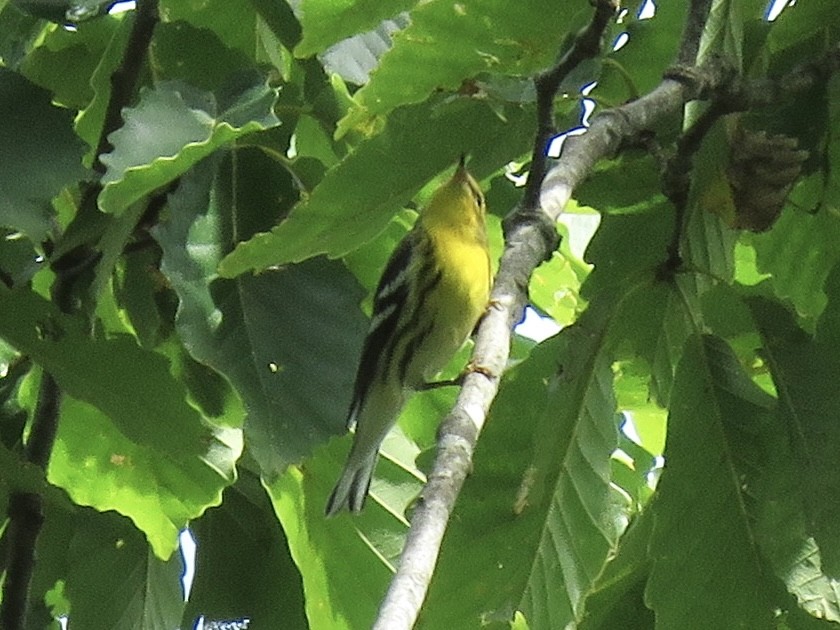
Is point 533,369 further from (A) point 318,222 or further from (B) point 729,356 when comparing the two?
(A) point 318,222

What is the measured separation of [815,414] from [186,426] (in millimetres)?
744

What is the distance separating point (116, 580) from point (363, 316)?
0.61 metres

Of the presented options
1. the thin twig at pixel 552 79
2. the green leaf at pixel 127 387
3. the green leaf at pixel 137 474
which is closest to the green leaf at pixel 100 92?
the green leaf at pixel 127 387

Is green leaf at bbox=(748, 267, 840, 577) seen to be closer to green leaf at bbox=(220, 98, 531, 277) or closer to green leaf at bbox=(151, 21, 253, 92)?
green leaf at bbox=(220, 98, 531, 277)

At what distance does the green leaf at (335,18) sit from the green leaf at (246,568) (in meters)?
0.86

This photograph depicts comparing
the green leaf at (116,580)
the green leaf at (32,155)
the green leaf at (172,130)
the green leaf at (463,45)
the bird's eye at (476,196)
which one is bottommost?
the green leaf at (116,580)

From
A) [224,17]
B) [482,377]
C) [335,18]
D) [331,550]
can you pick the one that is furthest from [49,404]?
[482,377]

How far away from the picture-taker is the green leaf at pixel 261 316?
163 cm

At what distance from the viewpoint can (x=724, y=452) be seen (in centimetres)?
164

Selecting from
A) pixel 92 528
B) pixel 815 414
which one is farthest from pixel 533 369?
pixel 92 528

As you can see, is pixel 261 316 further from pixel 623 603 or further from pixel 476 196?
pixel 476 196

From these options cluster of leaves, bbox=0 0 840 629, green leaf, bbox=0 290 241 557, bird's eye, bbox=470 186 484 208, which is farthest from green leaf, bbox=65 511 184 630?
bird's eye, bbox=470 186 484 208

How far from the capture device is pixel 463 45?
58.6 inches

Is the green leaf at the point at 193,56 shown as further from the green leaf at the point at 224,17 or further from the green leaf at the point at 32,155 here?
the green leaf at the point at 32,155
